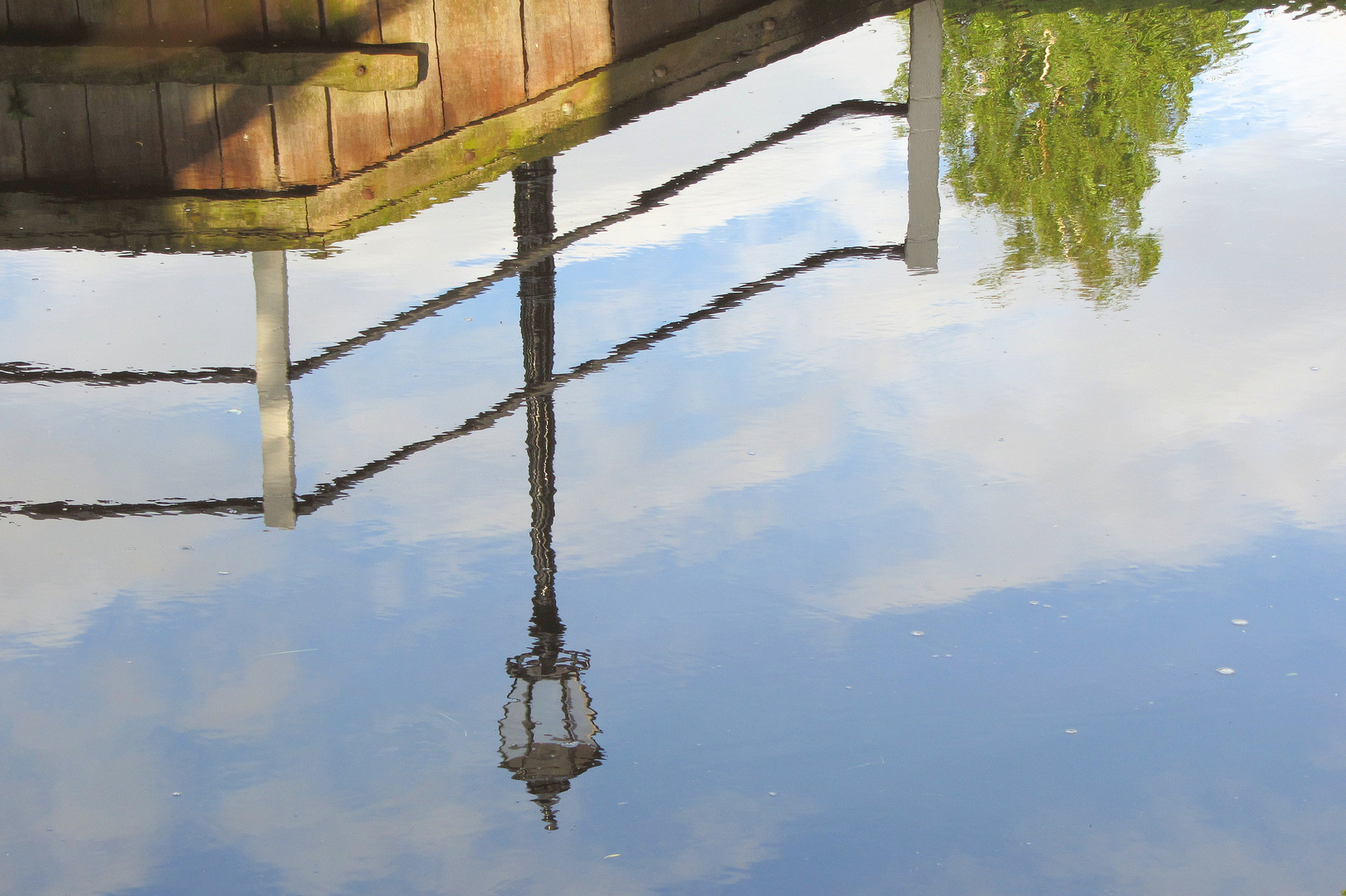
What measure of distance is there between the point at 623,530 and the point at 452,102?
1.81 metres

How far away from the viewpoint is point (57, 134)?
3904mm

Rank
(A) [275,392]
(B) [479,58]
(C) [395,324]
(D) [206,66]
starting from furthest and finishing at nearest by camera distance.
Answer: (B) [479,58]
(D) [206,66]
(C) [395,324]
(A) [275,392]

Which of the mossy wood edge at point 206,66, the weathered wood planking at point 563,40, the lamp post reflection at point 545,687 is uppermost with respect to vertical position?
the weathered wood planking at point 563,40

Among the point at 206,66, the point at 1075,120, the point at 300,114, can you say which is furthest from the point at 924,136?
the point at 206,66

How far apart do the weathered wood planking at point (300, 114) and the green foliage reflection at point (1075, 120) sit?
7.84 feet

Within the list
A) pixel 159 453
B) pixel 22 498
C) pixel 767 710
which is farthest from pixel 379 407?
pixel 767 710

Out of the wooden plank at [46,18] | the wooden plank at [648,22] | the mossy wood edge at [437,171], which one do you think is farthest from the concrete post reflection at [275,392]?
the wooden plank at [648,22]

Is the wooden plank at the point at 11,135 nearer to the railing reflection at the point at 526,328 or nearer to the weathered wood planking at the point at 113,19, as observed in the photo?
the weathered wood planking at the point at 113,19

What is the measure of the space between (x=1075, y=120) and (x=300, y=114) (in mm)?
3629

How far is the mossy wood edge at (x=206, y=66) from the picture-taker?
3.79 m

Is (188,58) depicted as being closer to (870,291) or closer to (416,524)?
(416,524)

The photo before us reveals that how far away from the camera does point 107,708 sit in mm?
2572

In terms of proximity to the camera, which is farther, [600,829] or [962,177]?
[962,177]

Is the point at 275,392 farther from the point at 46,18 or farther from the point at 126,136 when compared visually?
the point at 46,18
